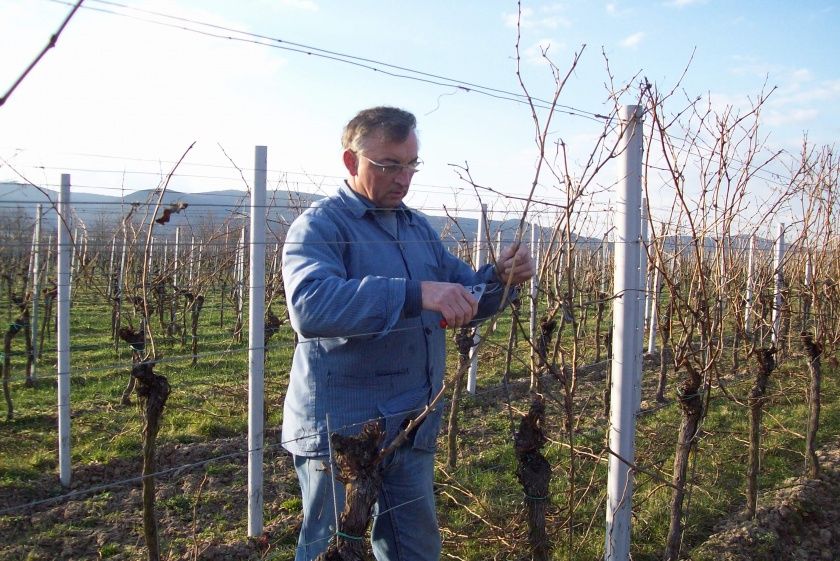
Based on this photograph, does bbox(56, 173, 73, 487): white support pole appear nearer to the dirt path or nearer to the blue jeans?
the blue jeans

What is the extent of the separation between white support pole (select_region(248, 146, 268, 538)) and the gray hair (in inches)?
43.2

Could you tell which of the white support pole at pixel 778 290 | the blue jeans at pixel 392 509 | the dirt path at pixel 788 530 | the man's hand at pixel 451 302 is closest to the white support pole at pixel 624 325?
the blue jeans at pixel 392 509

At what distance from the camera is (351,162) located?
1897 mm

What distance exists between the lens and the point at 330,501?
1.82m

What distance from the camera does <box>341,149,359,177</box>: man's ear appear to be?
188 cm

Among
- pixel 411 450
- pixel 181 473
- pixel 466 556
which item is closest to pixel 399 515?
pixel 411 450

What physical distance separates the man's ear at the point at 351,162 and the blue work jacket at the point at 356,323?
7 centimetres

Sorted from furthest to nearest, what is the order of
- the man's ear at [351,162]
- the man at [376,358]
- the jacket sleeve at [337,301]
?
the man's ear at [351,162]
the man at [376,358]
the jacket sleeve at [337,301]

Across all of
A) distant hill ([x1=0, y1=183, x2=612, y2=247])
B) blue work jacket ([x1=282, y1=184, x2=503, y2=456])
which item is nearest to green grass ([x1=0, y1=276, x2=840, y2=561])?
blue work jacket ([x1=282, y1=184, x2=503, y2=456])

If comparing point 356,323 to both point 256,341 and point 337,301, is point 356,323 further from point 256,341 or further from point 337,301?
point 256,341

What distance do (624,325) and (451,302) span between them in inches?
33.7

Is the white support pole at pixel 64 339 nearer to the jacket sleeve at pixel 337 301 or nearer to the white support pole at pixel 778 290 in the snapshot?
the jacket sleeve at pixel 337 301

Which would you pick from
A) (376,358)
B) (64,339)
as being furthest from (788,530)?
(64,339)

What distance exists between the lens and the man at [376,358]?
176cm
